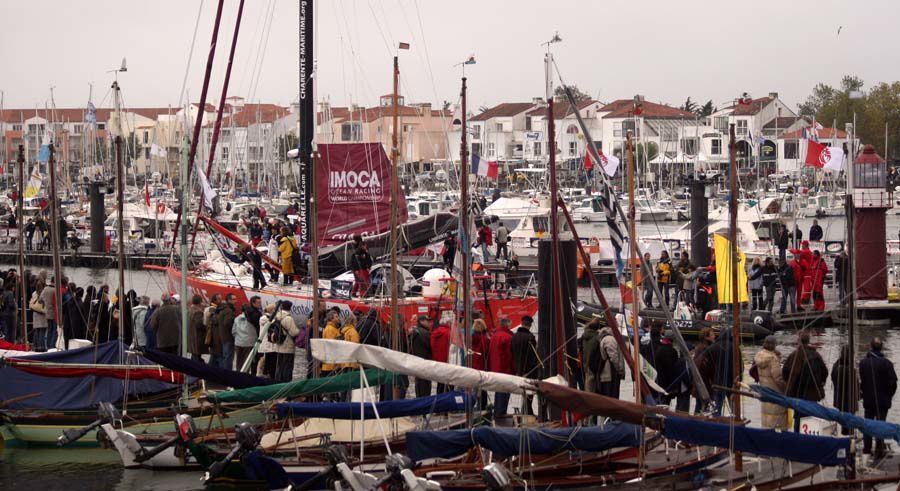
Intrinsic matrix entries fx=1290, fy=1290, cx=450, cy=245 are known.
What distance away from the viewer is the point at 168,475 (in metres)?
18.5

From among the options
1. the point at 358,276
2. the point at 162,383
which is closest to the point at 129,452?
the point at 162,383

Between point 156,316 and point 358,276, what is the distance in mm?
6446

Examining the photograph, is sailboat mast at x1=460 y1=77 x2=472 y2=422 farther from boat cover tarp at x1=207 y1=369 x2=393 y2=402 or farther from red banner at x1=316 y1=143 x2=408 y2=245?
red banner at x1=316 y1=143 x2=408 y2=245

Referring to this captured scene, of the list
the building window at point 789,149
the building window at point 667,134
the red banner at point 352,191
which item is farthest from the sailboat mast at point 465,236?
the building window at point 789,149

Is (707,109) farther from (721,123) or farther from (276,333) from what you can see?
(276,333)

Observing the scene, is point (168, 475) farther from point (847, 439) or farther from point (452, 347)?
point (847, 439)

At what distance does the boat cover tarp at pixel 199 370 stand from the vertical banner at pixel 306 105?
37.2ft

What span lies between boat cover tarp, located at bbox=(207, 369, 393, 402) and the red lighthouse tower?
17.7 meters

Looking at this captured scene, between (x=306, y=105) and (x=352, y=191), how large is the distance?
2518 mm

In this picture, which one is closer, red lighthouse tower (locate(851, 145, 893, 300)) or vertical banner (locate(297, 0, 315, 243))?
vertical banner (locate(297, 0, 315, 243))

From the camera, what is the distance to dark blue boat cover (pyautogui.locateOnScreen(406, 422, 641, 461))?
14891 millimetres

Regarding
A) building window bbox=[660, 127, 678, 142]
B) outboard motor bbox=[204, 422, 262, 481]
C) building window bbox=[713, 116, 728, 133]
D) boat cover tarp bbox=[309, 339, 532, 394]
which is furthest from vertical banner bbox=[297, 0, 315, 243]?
building window bbox=[713, 116, 728, 133]

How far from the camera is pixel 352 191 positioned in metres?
29.1

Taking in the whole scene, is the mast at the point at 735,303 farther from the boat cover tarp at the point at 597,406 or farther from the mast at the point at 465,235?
the mast at the point at 465,235
